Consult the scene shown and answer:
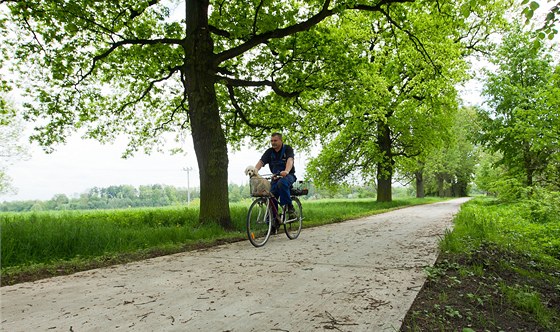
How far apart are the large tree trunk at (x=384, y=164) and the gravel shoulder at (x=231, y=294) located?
1684 cm

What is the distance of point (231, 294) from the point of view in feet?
10.9

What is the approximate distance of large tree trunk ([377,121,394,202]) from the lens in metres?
21.5

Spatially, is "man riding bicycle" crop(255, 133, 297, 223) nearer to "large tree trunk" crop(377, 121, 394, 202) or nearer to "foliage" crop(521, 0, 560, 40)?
"foliage" crop(521, 0, 560, 40)

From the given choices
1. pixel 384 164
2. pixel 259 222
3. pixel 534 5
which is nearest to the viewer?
pixel 534 5

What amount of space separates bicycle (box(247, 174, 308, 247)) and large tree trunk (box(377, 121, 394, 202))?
14.4m

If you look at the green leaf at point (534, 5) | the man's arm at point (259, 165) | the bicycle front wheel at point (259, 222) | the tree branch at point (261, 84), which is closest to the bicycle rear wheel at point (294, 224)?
the bicycle front wheel at point (259, 222)

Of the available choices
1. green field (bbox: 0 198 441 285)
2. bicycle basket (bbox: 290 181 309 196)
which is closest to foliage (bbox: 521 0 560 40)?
bicycle basket (bbox: 290 181 309 196)

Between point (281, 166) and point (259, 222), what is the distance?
1.35 metres

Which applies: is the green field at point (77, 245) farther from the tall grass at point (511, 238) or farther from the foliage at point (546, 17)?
the foliage at point (546, 17)

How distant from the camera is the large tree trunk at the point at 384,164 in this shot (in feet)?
70.4

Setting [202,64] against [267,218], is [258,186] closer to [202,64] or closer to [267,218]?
[267,218]

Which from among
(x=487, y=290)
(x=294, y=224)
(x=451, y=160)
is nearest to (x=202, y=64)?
(x=294, y=224)

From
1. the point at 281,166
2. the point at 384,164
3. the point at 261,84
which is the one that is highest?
the point at 261,84

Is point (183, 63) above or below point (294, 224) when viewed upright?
above
